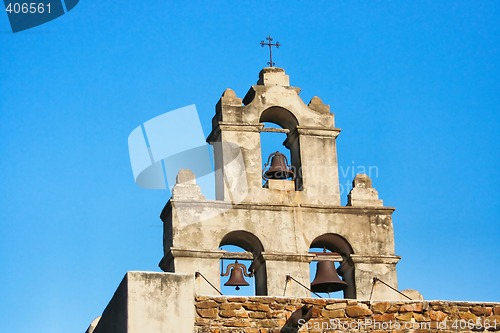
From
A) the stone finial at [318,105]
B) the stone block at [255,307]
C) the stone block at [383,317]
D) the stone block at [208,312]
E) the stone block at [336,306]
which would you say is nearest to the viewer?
the stone block at [208,312]

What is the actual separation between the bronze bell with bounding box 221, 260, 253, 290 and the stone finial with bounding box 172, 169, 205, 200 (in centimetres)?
112

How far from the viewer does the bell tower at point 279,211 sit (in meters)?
20.4

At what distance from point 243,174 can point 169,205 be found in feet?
4.12

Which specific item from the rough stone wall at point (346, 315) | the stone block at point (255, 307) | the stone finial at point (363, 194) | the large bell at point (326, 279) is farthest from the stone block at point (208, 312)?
the stone finial at point (363, 194)

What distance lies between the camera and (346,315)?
16.3 metres

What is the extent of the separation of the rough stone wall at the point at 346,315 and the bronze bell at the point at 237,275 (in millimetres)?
4132

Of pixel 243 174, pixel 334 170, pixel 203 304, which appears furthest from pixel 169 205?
pixel 203 304

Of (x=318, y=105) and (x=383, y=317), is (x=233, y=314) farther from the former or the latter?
(x=318, y=105)

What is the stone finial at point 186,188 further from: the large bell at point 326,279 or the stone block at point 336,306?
the stone block at point 336,306

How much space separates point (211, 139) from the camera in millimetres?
21688

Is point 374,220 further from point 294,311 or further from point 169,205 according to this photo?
point 294,311

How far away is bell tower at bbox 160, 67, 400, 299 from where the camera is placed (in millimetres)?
20438

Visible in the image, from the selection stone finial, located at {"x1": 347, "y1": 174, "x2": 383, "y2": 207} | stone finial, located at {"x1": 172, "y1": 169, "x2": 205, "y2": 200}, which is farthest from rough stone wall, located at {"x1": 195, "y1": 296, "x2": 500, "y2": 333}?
stone finial, located at {"x1": 347, "y1": 174, "x2": 383, "y2": 207}

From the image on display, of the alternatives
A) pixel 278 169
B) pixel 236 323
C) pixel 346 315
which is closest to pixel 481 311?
pixel 346 315
